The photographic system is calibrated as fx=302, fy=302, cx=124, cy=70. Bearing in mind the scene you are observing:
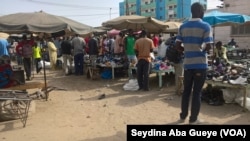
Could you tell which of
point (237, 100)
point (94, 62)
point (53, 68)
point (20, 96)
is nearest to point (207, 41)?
point (237, 100)

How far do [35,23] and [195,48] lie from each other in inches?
163

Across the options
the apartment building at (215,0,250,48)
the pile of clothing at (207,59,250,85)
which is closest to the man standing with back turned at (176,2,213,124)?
the pile of clothing at (207,59,250,85)

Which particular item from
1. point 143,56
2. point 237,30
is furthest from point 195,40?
point 237,30

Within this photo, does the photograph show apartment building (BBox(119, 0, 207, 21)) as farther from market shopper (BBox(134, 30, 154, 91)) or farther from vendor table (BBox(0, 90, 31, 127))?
vendor table (BBox(0, 90, 31, 127))

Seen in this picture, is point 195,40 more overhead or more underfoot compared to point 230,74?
more overhead

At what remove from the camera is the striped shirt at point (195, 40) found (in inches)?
207

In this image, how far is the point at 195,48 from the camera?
17.6ft

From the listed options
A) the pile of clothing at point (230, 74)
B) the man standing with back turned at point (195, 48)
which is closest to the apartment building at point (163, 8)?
the pile of clothing at point (230, 74)

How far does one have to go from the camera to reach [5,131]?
5.89 meters

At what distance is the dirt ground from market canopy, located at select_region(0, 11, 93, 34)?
6.16 ft

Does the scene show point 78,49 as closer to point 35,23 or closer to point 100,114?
point 35,23

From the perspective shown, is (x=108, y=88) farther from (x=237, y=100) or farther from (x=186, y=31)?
(x=186, y=31)

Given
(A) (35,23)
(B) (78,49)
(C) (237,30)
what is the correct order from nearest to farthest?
(A) (35,23)
(B) (78,49)
(C) (237,30)

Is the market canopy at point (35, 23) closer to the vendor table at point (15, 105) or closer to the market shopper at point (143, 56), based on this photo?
the vendor table at point (15, 105)
